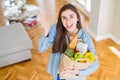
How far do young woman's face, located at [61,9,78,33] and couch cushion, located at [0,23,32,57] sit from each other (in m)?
1.54

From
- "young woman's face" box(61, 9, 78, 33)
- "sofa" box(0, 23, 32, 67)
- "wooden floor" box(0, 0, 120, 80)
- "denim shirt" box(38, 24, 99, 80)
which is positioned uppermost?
"young woman's face" box(61, 9, 78, 33)

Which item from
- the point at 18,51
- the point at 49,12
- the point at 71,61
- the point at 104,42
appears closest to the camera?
the point at 71,61

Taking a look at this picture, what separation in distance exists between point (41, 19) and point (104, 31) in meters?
2.26

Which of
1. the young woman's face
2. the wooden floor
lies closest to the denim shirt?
the young woman's face

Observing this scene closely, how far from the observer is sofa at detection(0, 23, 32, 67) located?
9.38ft

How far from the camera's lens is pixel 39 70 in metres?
3.00

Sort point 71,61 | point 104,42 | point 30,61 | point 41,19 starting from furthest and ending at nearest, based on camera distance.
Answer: point 104,42 → point 30,61 → point 41,19 → point 71,61

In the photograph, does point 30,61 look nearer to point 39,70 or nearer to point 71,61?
point 39,70

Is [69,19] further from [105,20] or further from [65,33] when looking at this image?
[105,20]

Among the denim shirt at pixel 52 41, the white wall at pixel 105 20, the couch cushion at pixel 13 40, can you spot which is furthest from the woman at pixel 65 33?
the white wall at pixel 105 20

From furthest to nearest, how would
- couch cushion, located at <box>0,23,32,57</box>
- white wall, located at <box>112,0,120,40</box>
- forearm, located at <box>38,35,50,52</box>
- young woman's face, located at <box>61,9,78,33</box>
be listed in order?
white wall, located at <box>112,0,120,40</box> < couch cushion, located at <box>0,23,32,57</box> < forearm, located at <box>38,35,50,52</box> < young woman's face, located at <box>61,9,78,33</box>

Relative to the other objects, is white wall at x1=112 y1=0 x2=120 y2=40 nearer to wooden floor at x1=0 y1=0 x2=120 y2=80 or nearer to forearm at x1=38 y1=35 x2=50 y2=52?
wooden floor at x1=0 y1=0 x2=120 y2=80

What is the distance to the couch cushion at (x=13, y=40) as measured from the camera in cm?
285

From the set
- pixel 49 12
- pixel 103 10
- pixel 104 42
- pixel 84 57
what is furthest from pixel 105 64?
pixel 49 12
